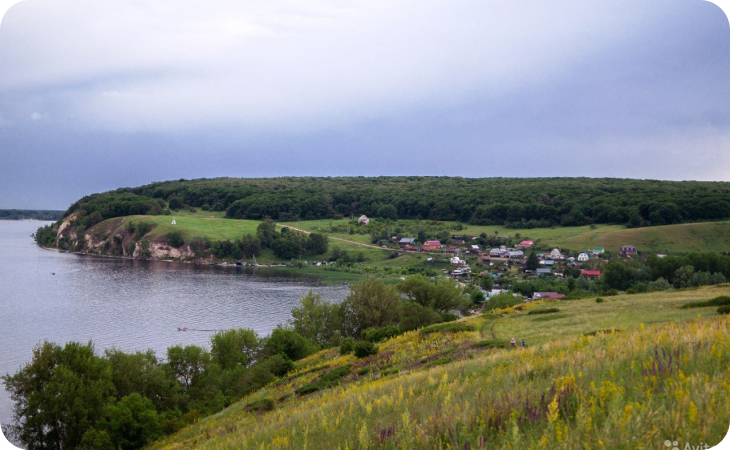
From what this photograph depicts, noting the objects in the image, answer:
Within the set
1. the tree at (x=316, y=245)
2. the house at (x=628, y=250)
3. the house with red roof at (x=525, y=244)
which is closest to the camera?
the house at (x=628, y=250)

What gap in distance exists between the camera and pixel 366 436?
452cm

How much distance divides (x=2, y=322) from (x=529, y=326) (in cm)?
4619

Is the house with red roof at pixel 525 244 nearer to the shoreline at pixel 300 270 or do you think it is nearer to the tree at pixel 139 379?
the shoreline at pixel 300 270

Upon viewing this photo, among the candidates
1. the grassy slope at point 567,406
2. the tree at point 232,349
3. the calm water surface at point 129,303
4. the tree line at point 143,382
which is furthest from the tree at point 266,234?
the grassy slope at point 567,406

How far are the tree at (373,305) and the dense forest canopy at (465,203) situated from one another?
3755cm

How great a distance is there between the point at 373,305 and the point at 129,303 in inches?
1334

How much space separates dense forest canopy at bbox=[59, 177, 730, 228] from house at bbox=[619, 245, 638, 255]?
4965mm

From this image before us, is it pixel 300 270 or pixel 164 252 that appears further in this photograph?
pixel 164 252

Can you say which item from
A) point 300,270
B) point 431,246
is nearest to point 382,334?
point 300,270

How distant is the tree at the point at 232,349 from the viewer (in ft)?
95.1

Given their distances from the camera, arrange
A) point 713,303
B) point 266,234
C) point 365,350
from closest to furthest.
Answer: point 713,303
point 365,350
point 266,234

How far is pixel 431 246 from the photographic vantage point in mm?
86625

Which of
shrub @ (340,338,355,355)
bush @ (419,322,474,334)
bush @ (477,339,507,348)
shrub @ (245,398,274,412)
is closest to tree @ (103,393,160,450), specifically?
shrub @ (245,398,274,412)

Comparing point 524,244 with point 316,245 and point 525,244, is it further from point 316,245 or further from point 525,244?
point 316,245
